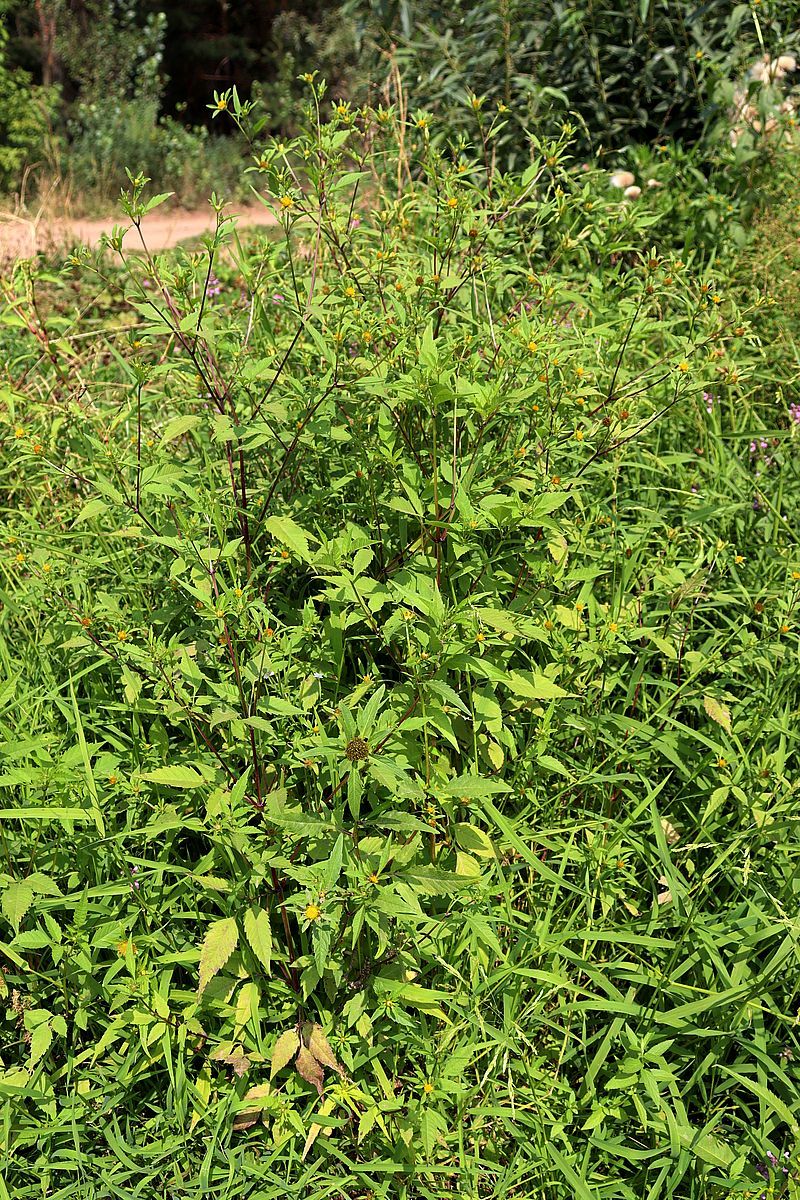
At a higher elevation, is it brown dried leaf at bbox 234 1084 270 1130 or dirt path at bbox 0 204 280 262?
brown dried leaf at bbox 234 1084 270 1130

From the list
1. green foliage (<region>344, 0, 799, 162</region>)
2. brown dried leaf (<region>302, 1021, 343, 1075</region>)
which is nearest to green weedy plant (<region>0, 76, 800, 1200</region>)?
brown dried leaf (<region>302, 1021, 343, 1075</region>)

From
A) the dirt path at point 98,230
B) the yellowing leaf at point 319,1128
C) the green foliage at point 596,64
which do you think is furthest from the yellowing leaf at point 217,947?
the green foliage at point 596,64

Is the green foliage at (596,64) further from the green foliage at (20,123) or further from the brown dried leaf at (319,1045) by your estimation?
the green foliage at (20,123)

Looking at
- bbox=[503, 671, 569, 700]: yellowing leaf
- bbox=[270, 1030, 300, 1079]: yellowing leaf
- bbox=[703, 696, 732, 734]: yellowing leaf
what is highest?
bbox=[503, 671, 569, 700]: yellowing leaf

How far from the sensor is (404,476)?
212 centimetres

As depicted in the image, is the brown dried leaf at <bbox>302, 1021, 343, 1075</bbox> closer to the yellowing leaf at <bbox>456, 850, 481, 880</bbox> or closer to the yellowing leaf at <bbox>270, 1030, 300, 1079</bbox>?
the yellowing leaf at <bbox>270, 1030, 300, 1079</bbox>

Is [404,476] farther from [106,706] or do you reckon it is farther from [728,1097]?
[728,1097]

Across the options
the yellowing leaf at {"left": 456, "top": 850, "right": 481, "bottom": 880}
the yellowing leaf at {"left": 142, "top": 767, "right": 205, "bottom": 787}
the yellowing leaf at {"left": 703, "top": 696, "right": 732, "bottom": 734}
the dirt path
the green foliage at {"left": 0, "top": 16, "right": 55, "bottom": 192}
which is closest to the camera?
the yellowing leaf at {"left": 142, "top": 767, "right": 205, "bottom": 787}

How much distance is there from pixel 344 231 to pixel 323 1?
13.8 m

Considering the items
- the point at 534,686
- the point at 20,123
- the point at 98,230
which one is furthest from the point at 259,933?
the point at 20,123

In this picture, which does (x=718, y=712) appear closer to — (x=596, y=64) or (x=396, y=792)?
(x=396, y=792)

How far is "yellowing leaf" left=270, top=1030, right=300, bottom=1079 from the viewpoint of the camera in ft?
5.80

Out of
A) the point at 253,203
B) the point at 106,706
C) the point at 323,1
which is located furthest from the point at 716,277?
the point at 323,1

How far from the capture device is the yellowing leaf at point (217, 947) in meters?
1.72
